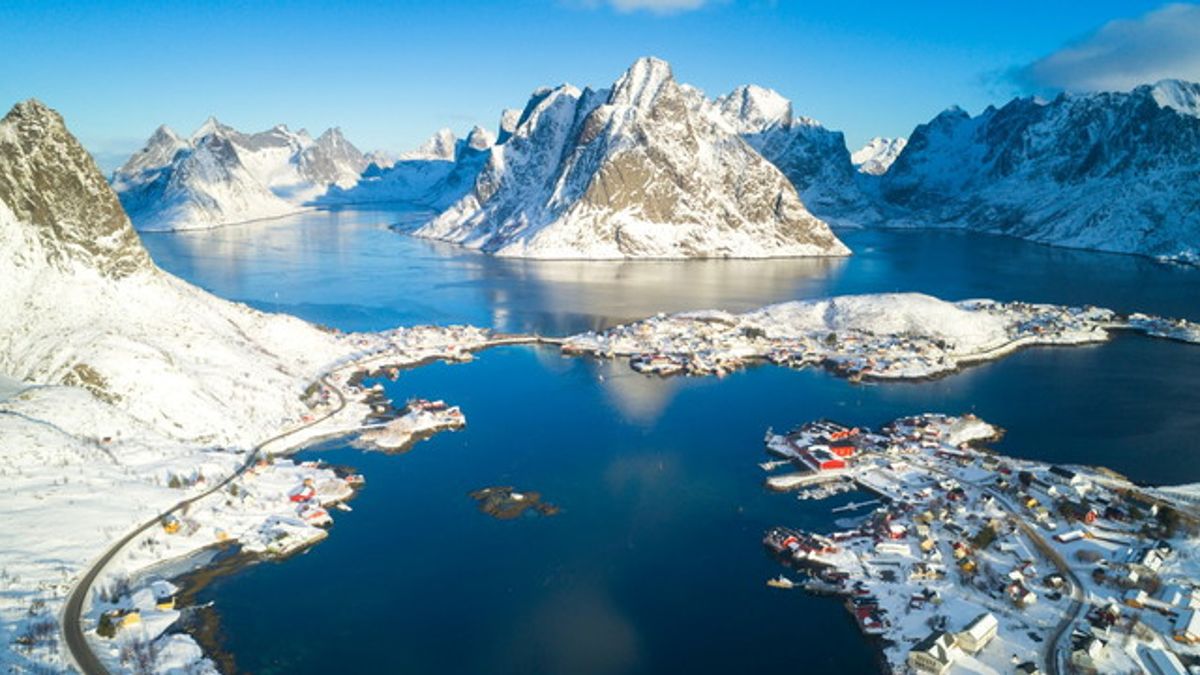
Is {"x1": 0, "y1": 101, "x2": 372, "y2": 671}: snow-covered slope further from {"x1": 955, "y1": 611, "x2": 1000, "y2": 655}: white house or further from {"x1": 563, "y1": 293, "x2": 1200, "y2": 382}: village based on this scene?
{"x1": 563, "y1": 293, "x2": 1200, "y2": 382}: village

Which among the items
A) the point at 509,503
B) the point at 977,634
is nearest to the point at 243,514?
the point at 509,503

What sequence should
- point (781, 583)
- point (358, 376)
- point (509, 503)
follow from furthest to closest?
point (358, 376), point (509, 503), point (781, 583)

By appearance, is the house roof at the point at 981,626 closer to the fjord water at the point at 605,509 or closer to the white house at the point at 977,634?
the white house at the point at 977,634

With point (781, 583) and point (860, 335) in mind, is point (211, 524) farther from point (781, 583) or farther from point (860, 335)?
point (860, 335)

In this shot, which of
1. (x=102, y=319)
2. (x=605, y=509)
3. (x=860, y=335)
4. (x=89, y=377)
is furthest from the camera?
(x=860, y=335)

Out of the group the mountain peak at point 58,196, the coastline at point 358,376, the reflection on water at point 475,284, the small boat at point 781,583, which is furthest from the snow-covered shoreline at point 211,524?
the reflection on water at point 475,284

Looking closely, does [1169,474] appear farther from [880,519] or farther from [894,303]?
[894,303]

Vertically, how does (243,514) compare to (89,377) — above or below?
below

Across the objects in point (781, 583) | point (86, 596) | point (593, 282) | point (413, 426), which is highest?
point (593, 282)
